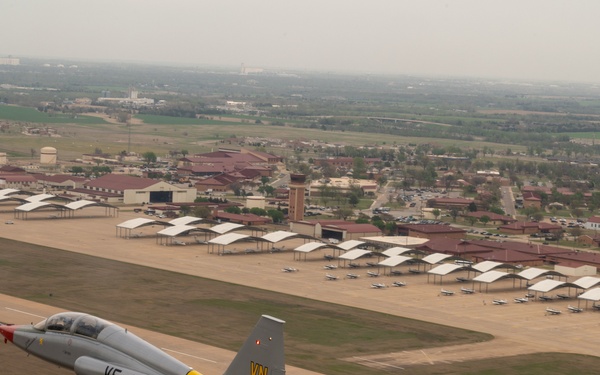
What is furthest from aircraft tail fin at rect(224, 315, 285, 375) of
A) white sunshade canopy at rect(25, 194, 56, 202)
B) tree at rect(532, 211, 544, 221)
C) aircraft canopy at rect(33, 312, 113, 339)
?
tree at rect(532, 211, 544, 221)

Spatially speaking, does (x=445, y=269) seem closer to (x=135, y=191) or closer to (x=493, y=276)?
(x=493, y=276)

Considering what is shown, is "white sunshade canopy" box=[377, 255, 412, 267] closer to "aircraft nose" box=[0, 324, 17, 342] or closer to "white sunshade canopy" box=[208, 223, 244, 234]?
"white sunshade canopy" box=[208, 223, 244, 234]

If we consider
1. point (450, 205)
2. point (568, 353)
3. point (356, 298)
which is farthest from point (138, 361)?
point (450, 205)

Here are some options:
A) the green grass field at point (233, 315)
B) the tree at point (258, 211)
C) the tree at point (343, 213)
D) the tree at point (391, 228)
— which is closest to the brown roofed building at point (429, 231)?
the tree at point (391, 228)

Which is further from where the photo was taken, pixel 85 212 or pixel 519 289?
pixel 85 212

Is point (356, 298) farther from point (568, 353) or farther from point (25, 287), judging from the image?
point (25, 287)

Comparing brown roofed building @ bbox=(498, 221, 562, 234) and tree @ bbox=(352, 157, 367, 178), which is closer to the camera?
brown roofed building @ bbox=(498, 221, 562, 234)

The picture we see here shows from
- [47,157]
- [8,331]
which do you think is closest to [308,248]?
[8,331]
